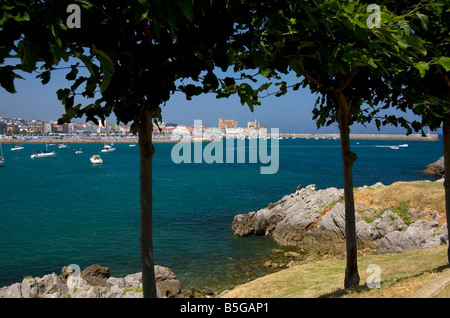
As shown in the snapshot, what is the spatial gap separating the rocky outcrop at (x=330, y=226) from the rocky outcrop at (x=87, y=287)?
10.5m

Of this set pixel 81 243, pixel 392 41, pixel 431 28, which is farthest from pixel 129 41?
pixel 81 243

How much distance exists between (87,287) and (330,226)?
1526 cm

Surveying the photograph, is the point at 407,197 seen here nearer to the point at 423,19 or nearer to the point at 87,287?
the point at 87,287

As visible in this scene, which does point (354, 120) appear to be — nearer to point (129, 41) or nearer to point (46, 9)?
point (129, 41)

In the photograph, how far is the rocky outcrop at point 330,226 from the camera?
18.0 metres

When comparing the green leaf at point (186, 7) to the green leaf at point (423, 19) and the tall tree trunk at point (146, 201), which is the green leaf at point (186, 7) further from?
the green leaf at point (423, 19)

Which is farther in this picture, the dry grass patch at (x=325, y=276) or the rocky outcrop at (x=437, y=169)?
the rocky outcrop at (x=437, y=169)

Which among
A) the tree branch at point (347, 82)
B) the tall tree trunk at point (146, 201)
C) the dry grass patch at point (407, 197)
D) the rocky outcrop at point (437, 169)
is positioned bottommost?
the rocky outcrop at point (437, 169)

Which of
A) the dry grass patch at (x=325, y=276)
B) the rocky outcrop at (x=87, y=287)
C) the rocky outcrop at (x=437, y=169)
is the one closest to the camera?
the dry grass patch at (x=325, y=276)

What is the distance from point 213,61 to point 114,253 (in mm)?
22234

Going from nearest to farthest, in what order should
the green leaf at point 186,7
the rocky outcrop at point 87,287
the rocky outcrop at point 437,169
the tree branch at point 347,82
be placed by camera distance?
1. the green leaf at point 186,7
2. the tree branch at point 347,82
3. the rocky outcrop at point 87,287
4. the rocky outcrop at point 437,169

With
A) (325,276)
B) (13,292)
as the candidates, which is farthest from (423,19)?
(13,292)

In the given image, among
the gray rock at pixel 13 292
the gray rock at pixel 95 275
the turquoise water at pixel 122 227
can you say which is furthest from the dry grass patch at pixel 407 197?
the gray rock at pixel 13 292

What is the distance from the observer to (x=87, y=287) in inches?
497
